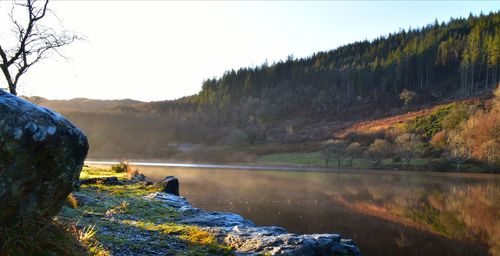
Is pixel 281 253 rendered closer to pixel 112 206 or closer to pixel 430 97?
pixel 112 206

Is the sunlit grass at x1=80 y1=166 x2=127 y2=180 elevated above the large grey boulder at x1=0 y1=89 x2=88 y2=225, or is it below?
below

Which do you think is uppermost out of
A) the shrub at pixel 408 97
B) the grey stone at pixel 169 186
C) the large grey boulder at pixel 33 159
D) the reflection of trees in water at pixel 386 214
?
the shrub at pixel 408 97

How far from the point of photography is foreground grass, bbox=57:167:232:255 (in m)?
9.50

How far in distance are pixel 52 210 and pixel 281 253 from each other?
5724 mm

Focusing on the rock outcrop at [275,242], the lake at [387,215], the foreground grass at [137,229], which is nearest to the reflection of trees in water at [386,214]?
the lake at [387,215]

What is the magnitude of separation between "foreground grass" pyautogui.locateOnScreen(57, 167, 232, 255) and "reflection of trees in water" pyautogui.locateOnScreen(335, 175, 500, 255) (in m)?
14.6

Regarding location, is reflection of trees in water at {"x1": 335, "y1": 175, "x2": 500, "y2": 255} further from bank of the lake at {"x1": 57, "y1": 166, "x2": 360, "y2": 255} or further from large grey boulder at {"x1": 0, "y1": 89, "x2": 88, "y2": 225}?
large grey boulder at {"x1": 0, "y1": 89, "x2": 88, "y2": 225}

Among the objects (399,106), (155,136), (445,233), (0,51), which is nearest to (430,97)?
(399,106)

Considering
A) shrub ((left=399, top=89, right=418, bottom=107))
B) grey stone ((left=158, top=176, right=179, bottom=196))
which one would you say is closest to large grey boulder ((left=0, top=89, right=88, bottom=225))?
grey stone ((left=158, top=176, right=179, bottom=196))

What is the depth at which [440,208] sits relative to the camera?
1355 inches

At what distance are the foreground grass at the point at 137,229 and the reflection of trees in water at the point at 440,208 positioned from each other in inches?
575

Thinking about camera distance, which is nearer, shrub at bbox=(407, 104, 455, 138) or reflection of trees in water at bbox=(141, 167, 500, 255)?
reflection of trees in water at bbox=(141, 167, 500, 255)

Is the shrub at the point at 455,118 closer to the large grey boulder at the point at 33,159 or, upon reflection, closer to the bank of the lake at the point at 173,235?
the bank of the lake at the point at 173,235

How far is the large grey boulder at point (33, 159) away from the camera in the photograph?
6.09 meters
